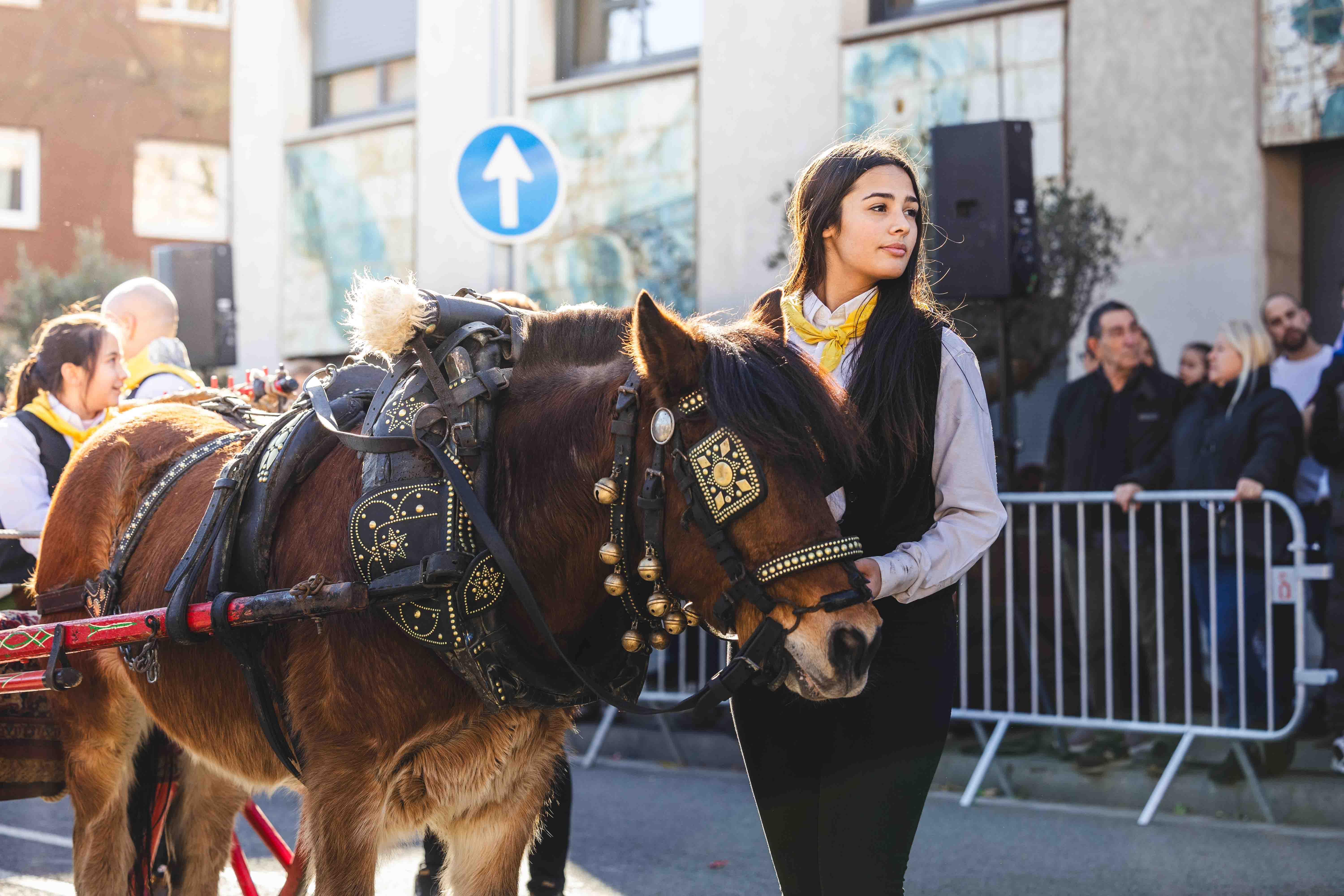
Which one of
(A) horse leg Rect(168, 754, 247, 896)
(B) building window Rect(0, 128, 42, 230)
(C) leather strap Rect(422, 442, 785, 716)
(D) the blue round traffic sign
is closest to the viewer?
(C) leather strap Rect(422, 442, 785, 716)

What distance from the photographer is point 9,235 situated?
2517 centimetres

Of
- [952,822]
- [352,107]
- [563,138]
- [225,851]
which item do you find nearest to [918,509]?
[225,851]

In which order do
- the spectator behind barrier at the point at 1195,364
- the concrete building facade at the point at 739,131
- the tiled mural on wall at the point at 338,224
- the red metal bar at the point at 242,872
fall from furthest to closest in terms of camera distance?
the tiled mural on wall at the point at 338,224, the concrete building facade at the point at 739,131, the spectator behind barrier at the point at 1195,364, the red metal bar at the point at 242,872

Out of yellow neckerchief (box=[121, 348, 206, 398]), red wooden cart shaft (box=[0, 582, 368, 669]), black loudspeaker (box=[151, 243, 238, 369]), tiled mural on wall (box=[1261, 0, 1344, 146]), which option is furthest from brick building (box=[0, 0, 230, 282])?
red wooden cart shaft (box=[0, 582, 368, 669])

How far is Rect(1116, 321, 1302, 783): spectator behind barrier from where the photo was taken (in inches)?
248

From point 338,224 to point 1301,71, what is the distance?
10090 millimetres

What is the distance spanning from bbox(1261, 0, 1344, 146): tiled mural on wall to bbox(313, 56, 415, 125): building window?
29.4 ft

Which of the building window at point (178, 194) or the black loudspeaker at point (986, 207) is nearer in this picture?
the black loudspeaker at point (986, 207)

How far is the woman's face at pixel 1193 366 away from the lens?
320 inches

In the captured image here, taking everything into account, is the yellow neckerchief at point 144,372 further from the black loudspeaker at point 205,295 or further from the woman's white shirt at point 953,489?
the black loudspeaker at point 205,295

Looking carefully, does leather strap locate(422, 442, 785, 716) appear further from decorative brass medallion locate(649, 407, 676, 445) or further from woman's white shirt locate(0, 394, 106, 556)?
woman's white shirt locate(0, 394, 106, 556)

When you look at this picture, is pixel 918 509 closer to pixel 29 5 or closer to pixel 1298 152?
pixel 1298 152

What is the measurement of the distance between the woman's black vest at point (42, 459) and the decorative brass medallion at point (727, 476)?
2969 mm

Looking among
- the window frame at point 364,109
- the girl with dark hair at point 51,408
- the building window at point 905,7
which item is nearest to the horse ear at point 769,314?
the girl with dark hair at point 51,408
